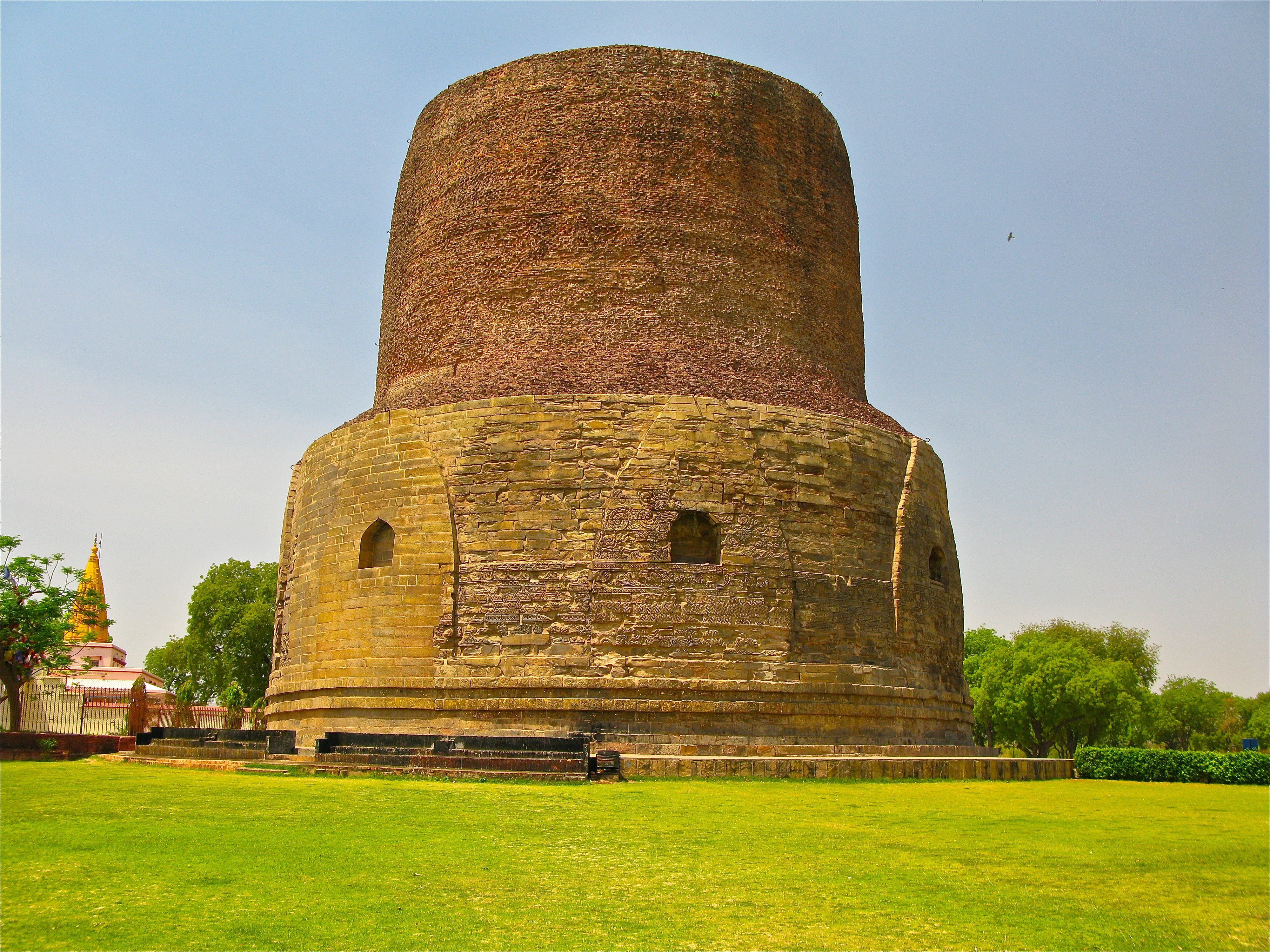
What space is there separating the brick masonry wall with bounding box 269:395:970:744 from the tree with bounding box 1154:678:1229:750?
42.3 m

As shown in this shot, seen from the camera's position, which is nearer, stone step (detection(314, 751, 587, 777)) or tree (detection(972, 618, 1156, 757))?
stone step (detection(314, 751, 587, 777))

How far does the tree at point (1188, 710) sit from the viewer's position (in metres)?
54.0

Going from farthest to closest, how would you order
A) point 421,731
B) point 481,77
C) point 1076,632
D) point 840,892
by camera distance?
point 1076,632 → point 481,77 → point 421,731 → point 840,892

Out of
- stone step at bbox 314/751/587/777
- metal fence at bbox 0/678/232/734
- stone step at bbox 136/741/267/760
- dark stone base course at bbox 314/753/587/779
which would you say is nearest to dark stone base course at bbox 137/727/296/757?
stone step at bbox 136/741/267/760

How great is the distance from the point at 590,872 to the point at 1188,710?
54.7 metres

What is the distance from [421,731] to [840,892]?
30.3 ft

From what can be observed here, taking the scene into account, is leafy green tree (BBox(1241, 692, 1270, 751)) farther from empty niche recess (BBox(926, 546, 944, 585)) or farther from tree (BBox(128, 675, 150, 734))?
tree (BBox(128, 675, 150, 734))

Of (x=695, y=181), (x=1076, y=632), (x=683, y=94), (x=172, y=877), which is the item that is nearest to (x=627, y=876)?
(x=172, y=877)

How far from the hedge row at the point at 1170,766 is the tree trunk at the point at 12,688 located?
15.3 meters

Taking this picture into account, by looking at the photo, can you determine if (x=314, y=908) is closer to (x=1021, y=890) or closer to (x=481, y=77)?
(x=1021, y=890)

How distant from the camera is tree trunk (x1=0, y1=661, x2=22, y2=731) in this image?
1725 cm

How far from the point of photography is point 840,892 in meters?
6.34

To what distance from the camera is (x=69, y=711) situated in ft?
76.7

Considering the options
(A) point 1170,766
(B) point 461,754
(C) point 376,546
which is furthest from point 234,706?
(A) point 1170,766
